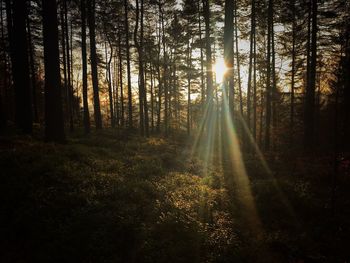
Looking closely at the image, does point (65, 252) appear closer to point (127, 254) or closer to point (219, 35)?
point (127, 254)

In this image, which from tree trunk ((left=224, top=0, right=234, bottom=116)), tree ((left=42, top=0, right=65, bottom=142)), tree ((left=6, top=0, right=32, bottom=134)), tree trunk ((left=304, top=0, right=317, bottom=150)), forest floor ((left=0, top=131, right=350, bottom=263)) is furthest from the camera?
tree trunk ((left=304, top=0, right=317, bottom=150))

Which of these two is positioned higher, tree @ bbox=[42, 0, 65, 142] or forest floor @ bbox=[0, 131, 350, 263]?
tree @ bbox=[42, 0, 65, 142]

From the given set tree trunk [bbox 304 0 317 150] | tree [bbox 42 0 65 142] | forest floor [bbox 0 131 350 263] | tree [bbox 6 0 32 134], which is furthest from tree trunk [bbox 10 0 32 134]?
tree trunk [bbox 304 0 317 150]

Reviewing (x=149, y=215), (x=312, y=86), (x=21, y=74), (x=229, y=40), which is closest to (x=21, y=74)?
(x=21, y=74)

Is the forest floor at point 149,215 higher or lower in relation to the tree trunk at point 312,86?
lower

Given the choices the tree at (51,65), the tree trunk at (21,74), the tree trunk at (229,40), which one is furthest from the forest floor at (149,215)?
the tree trunk at (229,40)

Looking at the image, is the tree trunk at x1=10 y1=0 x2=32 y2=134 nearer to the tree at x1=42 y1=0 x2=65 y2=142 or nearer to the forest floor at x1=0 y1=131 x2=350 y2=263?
the tree at x1=42 y1=0 x2=65 y2=142

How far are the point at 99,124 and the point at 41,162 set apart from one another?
1428 centimetres

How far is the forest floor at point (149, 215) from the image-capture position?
5.19 meters

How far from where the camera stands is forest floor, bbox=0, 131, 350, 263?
5188 millimetres

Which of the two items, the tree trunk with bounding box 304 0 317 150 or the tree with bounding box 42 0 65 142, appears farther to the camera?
the tree trunk with bounding box 304 0 317 150

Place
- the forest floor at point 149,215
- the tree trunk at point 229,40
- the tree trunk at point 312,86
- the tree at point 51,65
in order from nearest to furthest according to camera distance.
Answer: the forest floor at point 149,215 < the tree at point 51,65 < the tree trunk at point 229,40 < the tree trunk at point 312,86

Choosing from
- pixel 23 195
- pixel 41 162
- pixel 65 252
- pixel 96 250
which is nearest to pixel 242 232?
pixel 96 250

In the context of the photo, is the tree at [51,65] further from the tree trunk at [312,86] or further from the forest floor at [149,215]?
the tree trunk at [312,86]
